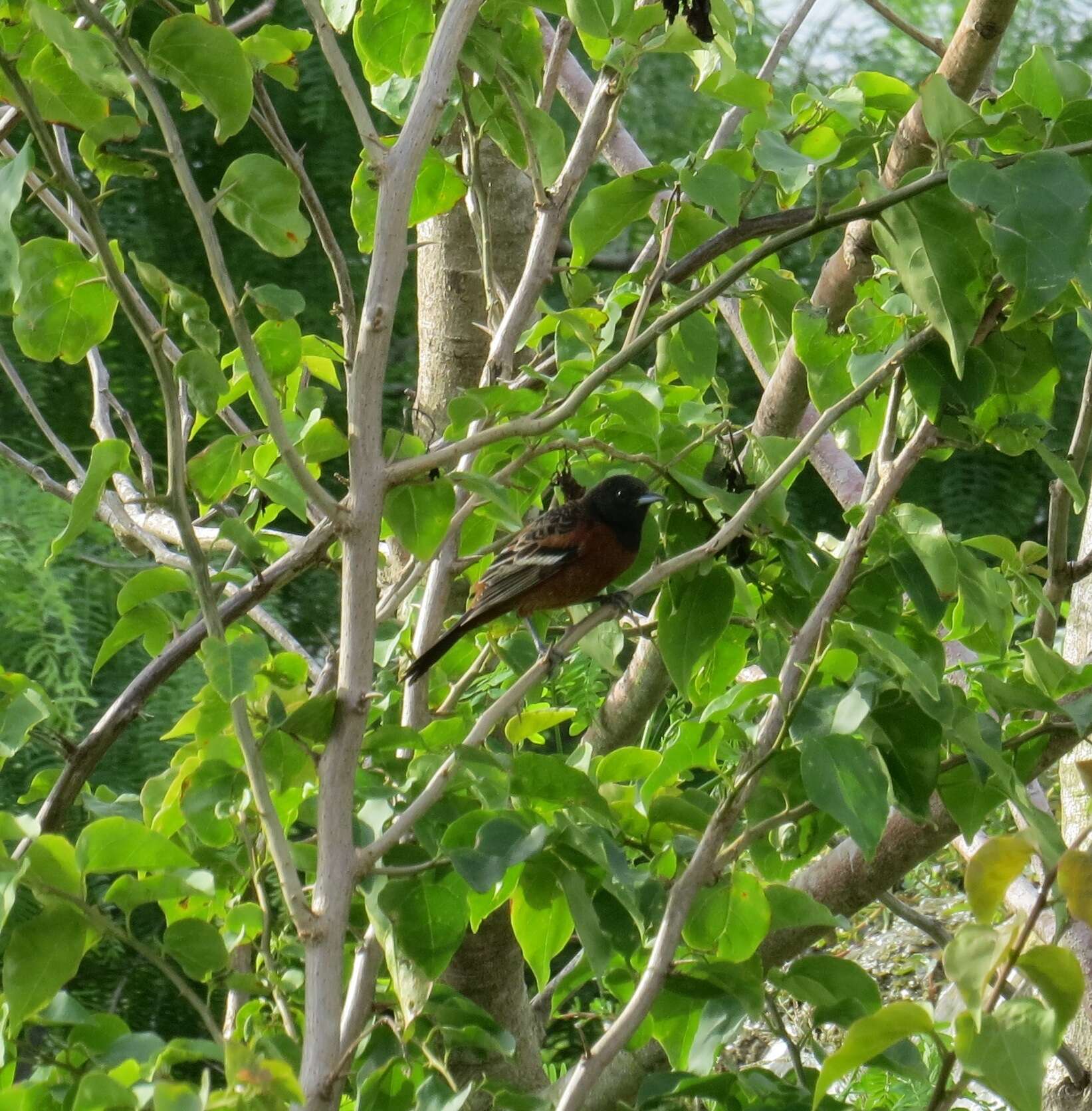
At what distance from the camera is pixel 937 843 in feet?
5.43

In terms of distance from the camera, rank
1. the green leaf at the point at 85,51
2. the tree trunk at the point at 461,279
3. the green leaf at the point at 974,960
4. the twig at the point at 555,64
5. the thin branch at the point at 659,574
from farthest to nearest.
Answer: the tree trunk at the point at 461,279 → the twig at the point at 555,64 → the thin branch at the point at 659,574 → the green leaf at the point at 85,51 → the green leaf at the point at 974,960

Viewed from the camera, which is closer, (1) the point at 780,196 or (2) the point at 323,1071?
(2) the point at 323,1071

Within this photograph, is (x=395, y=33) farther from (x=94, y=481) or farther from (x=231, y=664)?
(x=231, y=664)

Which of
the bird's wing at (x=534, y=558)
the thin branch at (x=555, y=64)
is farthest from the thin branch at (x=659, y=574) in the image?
the bird's wing at (x=534, y=558)

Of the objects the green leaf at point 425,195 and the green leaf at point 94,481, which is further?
the green leaf at point 425,195

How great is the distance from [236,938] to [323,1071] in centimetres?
34

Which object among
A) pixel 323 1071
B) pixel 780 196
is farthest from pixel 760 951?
pixel 780 196

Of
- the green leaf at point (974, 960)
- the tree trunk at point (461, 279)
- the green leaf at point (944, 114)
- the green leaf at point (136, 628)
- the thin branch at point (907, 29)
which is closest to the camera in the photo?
the green leaf at point (974, 960)

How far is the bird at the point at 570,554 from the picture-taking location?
243 cm

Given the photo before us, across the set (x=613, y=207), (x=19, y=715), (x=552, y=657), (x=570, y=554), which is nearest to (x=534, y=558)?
(x=570, y=554)

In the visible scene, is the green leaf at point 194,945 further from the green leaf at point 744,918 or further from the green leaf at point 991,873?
the green leaf at point 991,873

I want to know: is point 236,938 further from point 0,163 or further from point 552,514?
point 552,514

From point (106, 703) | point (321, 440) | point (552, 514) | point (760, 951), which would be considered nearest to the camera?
point (321, 440)

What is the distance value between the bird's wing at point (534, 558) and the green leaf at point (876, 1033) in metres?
1.53
